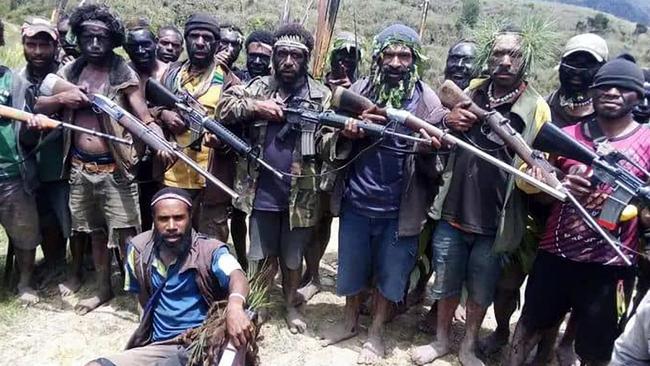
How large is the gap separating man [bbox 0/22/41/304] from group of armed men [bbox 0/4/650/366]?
0.05 ft

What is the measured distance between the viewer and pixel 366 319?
529cm

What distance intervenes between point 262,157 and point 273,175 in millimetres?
170

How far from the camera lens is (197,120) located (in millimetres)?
4676

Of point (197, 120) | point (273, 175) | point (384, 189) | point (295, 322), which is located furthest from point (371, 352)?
point (197, 120)

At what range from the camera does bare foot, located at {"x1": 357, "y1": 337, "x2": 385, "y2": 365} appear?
15.0 feet

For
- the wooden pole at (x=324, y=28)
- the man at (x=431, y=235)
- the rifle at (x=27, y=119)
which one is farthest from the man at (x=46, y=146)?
the man at (x=431, y=235)

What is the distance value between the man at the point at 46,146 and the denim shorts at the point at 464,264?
327 cm

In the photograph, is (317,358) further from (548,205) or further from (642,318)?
(642,318)

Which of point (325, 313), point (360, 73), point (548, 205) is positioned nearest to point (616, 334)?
point (548, 205)

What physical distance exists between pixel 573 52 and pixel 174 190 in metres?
2.98

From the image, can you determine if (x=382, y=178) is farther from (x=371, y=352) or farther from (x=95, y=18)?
(x=95, y=18)

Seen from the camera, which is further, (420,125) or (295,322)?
(295,322)

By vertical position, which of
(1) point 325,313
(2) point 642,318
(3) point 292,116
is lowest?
(1) point 325,313

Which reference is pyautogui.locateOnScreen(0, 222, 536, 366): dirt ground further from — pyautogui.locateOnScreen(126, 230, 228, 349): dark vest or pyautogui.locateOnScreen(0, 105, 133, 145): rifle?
pyautogui.locateOnScreen(0, 105, 133, 145): rifle
